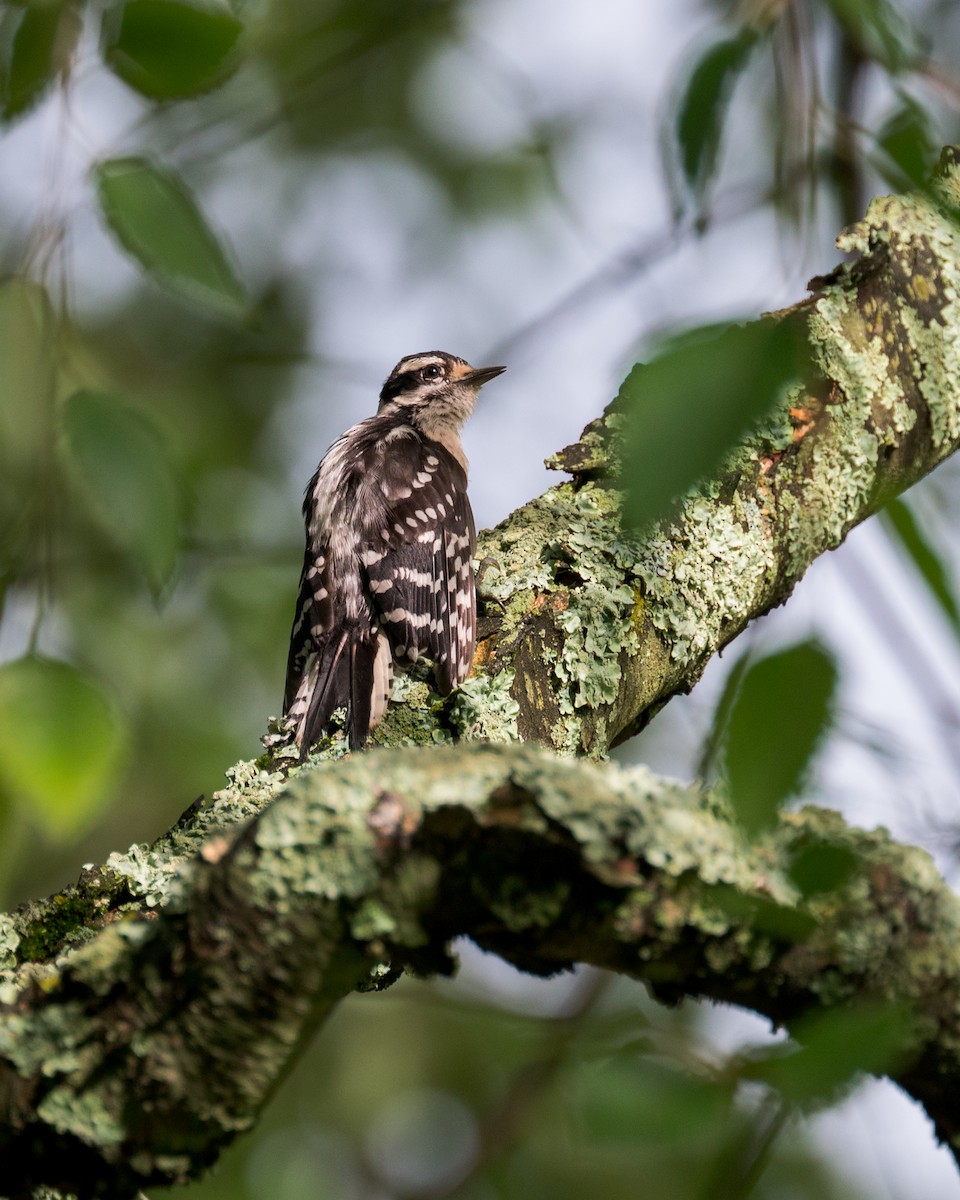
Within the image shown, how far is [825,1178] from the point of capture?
596 centimetres

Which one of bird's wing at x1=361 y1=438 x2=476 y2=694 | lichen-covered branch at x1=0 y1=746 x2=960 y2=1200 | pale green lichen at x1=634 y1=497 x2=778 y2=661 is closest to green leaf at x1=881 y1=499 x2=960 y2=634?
lichen-covered branch at x1=0 y1=746 x2=960 y2=1200

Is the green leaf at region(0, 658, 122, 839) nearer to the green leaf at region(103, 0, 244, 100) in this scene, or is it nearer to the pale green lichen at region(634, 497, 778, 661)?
the green leaf at region(103, 0, 244, 100)

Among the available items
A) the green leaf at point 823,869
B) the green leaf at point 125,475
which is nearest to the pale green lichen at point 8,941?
the green leaf at point 125,475

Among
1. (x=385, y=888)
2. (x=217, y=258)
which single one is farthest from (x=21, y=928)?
(x=217, y=258)

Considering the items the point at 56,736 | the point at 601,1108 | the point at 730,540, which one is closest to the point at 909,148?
the point at 601,1108

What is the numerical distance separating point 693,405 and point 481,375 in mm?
4886

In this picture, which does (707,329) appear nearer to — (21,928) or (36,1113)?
(36,1113)

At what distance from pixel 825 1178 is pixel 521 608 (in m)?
4.19

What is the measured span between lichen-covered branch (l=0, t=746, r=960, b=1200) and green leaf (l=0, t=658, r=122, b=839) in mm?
379

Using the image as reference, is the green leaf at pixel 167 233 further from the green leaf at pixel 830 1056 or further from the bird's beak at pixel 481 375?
the bird's beak at pixel 481 375

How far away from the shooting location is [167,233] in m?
0.93

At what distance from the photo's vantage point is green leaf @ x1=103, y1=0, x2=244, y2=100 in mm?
936

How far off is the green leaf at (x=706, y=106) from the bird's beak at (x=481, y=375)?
450cm

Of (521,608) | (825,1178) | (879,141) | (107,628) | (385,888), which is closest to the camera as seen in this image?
(879,141)
